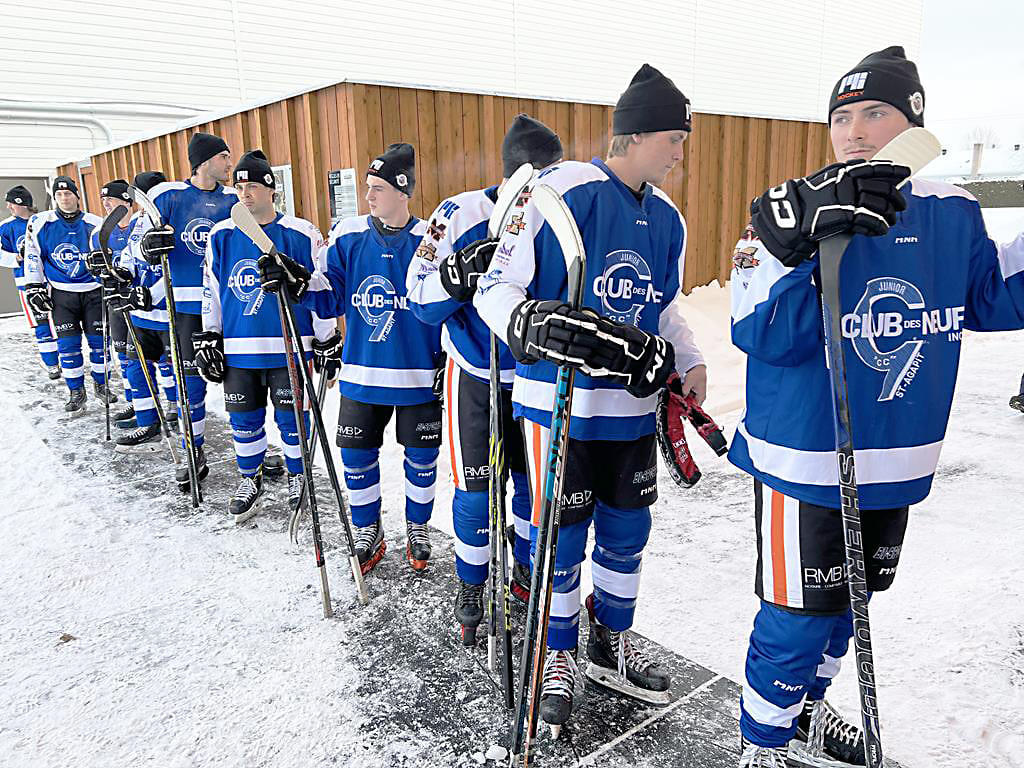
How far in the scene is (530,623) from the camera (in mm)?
1988

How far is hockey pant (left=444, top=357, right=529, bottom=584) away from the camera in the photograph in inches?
106

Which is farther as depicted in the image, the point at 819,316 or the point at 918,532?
the point at 918,532

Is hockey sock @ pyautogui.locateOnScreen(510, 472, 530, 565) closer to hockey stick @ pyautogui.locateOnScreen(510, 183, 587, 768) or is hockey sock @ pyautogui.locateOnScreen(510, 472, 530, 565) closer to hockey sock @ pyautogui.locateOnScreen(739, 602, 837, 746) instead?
hockey stick @ pyautogui.locateOnScreen(510, 183, 587, 768)

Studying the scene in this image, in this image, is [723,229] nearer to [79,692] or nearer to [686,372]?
[686,372]

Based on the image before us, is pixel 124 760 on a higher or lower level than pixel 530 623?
lower

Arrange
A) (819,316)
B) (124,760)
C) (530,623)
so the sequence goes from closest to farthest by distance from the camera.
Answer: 1. (819,316)
2. (530,623)
3. (124,760)

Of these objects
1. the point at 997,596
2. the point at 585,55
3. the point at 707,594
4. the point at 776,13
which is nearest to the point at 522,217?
the point at 707,594

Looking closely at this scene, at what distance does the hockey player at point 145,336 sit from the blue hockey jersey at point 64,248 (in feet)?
4.59

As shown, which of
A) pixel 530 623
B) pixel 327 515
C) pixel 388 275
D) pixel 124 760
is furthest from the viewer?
pixel 327 515

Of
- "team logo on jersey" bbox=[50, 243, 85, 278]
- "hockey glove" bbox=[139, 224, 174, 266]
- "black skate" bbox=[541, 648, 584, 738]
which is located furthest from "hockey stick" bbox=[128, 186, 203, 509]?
"black skate" bbox=[541, 648, 584, 738]

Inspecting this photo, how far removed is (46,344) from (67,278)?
1987 millimetres

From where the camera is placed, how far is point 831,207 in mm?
1370

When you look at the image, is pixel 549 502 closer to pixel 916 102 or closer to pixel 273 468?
pixel 916 102

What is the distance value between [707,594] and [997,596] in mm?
1275
